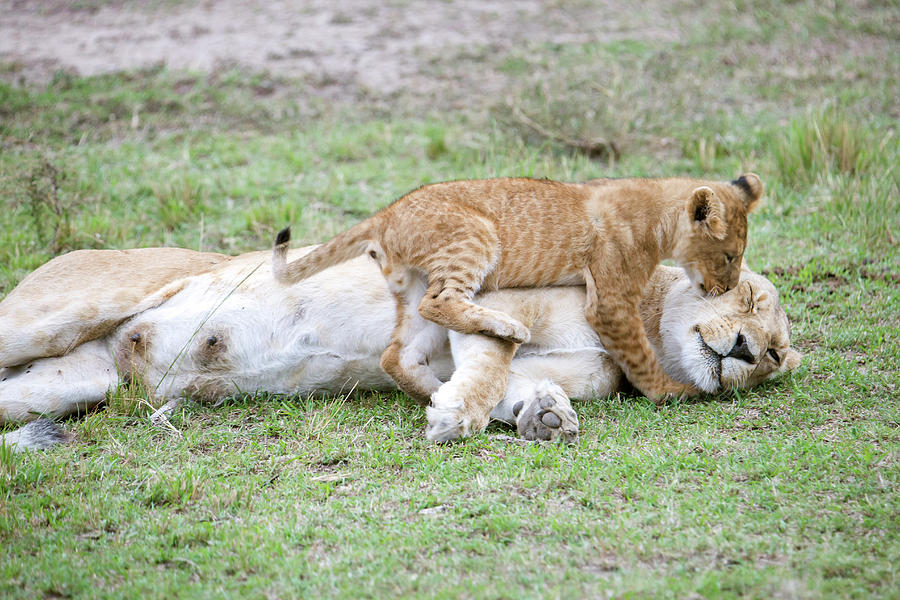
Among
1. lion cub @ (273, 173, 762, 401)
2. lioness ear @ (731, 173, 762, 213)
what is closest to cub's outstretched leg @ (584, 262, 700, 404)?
lion cub @ (273, 173, 762, 401)

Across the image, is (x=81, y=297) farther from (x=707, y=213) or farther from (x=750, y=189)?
(x=750, y=189)

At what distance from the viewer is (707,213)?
4.50m

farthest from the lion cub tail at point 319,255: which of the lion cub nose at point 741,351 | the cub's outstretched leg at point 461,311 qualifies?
the lion cub nose at point 741,351

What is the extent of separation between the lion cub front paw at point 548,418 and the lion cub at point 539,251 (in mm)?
300

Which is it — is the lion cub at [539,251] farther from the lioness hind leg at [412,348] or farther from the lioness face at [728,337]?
the lioness face at [728,337]

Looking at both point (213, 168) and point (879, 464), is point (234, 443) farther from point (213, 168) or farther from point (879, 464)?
point (213, 168)

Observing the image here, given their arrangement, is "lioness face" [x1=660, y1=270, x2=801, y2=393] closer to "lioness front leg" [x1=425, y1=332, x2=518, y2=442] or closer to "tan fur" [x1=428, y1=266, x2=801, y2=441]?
"tan fur" [x1=428, y1=266, x2=801, y2=441]

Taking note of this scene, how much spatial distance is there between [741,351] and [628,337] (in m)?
0.55

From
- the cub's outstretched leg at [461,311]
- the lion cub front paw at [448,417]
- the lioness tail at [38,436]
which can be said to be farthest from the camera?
the cub's outstretched leg at [461,311]

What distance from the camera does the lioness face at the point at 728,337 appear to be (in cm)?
446

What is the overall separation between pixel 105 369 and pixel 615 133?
201 inches

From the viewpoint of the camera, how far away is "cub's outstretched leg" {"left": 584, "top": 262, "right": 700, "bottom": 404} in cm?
438

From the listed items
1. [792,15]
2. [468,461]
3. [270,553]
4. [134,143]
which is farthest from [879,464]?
[792,15]

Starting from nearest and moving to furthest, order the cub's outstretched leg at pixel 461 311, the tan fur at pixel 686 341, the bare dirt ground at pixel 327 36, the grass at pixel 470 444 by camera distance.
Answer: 1. the grass at pixel 470 444
2. the cub's outstretched leg at pixel 461 311
3. the tan fur at pixel 686 341
4. the bare dirt ground at pixel 327 36
